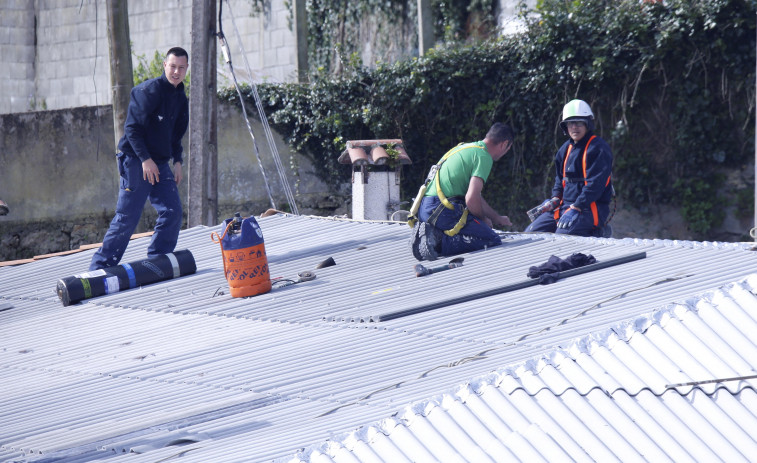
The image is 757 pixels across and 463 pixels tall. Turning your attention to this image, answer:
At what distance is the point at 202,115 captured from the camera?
11516mm

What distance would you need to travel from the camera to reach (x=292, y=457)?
346cm

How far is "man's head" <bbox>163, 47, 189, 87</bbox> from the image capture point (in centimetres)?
743

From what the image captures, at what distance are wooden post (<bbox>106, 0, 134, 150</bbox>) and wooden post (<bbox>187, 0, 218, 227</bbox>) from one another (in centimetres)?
147

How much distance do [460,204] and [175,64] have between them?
258 centimetres

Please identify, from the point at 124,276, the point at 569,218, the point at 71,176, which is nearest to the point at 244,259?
the point at 124,276

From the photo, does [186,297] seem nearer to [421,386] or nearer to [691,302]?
[421,386]

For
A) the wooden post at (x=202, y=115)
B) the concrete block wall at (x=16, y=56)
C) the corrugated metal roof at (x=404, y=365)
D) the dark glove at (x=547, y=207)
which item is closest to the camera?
the corrugated metal roof at (x=404, y=365)

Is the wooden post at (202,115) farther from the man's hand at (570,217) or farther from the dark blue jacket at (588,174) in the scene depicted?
the man's hand at (570,217)

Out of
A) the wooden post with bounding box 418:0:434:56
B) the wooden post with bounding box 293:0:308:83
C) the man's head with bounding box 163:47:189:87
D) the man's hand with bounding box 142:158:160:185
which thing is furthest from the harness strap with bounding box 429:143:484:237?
the wooden post with bounding box 293:0:308:83

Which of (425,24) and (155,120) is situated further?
(425,24)

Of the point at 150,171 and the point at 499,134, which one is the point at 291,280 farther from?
the point at 499,134

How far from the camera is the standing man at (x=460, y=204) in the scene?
7.01m

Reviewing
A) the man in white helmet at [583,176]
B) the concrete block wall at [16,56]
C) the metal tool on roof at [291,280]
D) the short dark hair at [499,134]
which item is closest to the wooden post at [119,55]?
the metal tool on roof at [291,280]

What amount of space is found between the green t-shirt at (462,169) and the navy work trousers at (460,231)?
10 cm
